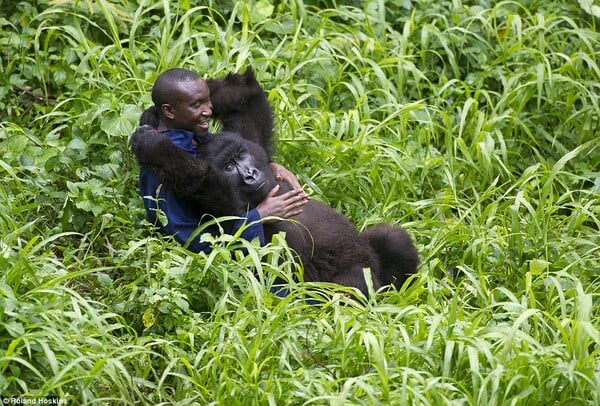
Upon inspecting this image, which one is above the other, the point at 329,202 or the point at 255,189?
the point at 255,189

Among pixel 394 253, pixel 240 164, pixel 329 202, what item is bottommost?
pixel 329 202

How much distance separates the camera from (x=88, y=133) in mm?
5965

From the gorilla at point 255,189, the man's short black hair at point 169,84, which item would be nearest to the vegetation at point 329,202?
the gorilla at point 255,189

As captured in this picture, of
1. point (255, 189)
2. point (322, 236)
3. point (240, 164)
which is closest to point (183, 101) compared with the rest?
point (240, 164)

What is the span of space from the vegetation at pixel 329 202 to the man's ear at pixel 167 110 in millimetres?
531

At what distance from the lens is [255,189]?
5.17m

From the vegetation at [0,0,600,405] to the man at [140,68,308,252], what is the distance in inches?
4.5

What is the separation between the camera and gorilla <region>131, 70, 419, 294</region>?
4887mm

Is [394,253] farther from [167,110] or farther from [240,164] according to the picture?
[167,110]

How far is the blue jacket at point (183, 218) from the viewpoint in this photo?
16.6ft

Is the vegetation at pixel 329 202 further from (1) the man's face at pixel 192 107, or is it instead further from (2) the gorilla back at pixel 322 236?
(1) the man's face at pixel 192 107

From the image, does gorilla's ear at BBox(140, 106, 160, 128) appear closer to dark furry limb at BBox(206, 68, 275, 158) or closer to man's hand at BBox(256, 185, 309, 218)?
dark furry limb at BBox(206, 68, 275, 158)

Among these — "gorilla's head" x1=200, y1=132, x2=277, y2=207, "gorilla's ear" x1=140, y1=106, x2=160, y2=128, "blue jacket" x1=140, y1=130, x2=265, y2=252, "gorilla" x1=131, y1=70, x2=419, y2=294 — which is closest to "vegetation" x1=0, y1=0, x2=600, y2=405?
"blue jacket" x1=140, y1=130, x2=265, y2=252

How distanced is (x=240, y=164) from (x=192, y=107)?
0.35 meters
